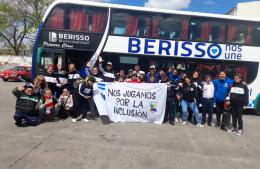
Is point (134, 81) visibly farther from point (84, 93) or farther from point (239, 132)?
point (239, 132)

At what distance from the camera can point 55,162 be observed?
15.8 feet

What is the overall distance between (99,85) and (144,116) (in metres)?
1.82

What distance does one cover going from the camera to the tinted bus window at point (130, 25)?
934cm

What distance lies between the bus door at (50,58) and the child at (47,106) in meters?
1.72

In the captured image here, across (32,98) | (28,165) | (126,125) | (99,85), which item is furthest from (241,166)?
(32,98)

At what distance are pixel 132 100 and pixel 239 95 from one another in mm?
3279

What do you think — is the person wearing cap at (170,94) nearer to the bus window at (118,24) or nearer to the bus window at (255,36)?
the bus window at (118,24)

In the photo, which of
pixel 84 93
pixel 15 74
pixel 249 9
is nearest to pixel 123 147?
pixel 84 93

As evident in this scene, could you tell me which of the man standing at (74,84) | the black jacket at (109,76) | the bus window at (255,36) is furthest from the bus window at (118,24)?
the bus window at (255,36)

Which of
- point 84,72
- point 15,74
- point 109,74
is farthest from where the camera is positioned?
point 15,74

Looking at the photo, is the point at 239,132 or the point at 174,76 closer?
the point at 239,132

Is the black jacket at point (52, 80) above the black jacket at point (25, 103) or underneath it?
above

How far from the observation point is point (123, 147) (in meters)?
5.85

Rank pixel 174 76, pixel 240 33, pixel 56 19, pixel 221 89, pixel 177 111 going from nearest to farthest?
pixel 221 89, pixel 174 76, pixel 177 111, pixel 56 19, pixel 240 33
